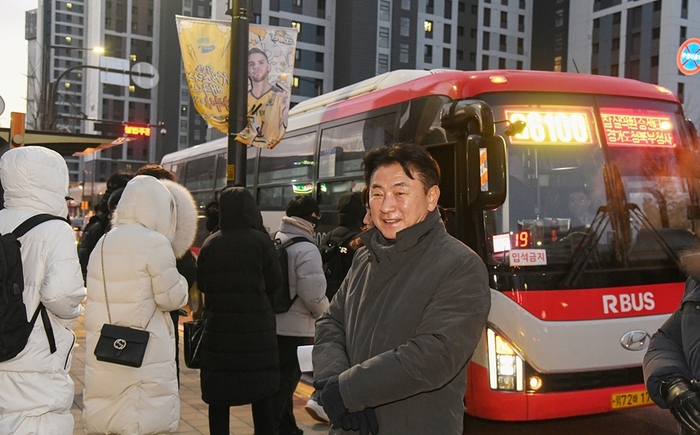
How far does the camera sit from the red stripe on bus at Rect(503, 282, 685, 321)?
5551 mm

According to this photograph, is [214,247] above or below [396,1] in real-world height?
below

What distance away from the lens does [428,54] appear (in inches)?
2911

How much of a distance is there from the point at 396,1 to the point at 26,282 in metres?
70.6

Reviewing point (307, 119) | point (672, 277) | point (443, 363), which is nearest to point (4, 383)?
point (443, 363)

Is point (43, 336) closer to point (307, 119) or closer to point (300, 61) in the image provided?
point (307, 119)

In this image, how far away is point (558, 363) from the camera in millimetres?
5465

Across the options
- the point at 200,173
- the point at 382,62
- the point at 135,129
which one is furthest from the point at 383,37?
the point at 200,173

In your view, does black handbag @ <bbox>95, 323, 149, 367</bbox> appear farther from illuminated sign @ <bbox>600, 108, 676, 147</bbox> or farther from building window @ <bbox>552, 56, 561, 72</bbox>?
building window @ <bbox>552, 56, 561, 72</bbox>

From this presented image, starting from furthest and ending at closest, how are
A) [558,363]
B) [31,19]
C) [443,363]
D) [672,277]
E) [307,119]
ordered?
1. [31,19]
2. [307,119]
3. [672,277]
4. [558,363]
5. [443,363]

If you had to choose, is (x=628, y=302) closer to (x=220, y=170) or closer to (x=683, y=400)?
(x=683, y=400)

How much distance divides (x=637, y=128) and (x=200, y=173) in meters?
9.55

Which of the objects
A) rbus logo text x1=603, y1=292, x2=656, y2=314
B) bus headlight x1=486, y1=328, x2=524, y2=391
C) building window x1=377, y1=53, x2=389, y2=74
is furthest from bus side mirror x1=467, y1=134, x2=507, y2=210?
building window x1=377, y1=53, x2=389, y2=74

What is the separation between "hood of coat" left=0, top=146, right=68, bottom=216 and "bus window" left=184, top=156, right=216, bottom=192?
9.61 metres

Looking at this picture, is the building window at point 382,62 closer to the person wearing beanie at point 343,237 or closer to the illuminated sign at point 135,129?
the illuminated sign at point 135,129
